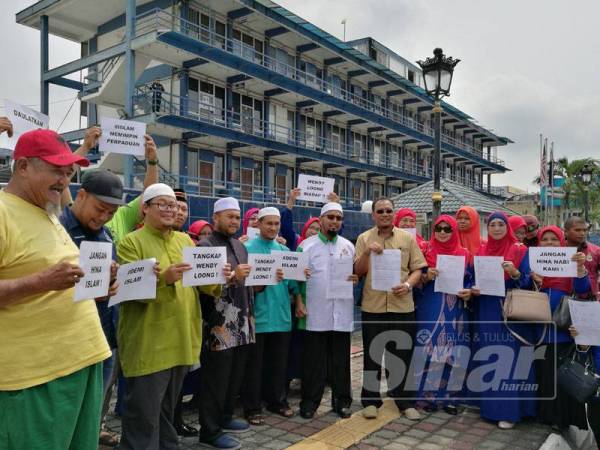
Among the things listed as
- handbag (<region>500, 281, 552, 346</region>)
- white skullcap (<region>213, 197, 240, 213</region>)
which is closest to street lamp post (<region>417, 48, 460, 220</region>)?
handbag (<region>500, 281, 552, 346</region>)

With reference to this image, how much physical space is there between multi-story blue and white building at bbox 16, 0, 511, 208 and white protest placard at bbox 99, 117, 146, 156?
13.3 meters

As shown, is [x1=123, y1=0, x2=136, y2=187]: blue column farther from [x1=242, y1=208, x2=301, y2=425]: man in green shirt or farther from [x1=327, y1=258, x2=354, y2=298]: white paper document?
[x1=327, y1=258, x2=354, y2=298]: white paper document

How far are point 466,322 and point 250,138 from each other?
19.1 m

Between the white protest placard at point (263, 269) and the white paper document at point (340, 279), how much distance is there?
675 mm

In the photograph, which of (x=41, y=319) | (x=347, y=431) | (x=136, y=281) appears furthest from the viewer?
(x=347, y=431)

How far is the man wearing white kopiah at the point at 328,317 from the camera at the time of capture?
498 centimetres

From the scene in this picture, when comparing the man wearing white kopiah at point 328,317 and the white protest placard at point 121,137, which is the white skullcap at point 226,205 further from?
the man wearing white kopiah at point 328,317

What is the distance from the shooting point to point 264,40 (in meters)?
25.0

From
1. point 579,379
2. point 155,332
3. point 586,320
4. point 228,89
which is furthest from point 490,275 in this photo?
point 228,89

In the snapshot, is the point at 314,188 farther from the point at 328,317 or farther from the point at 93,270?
the point at 93,270

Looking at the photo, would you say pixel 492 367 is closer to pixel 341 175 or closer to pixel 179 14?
pixel 179 14

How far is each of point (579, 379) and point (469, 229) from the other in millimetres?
1904

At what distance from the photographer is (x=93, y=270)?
2.49 metres

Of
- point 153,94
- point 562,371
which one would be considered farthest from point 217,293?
point 153,94
